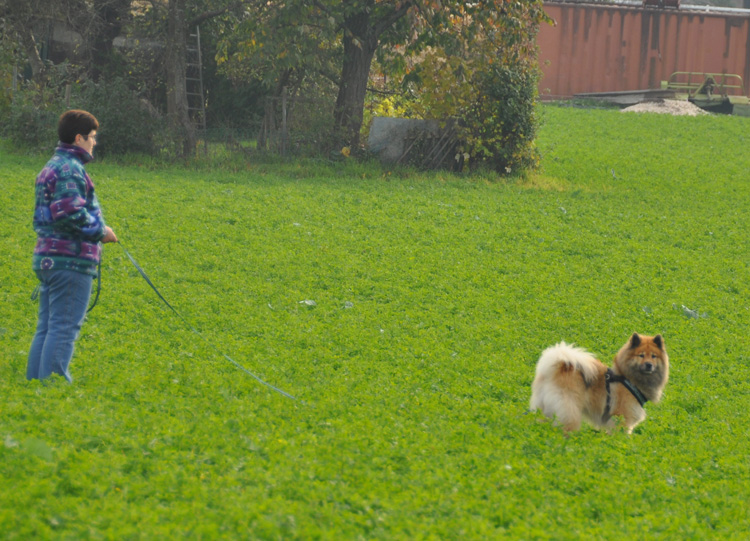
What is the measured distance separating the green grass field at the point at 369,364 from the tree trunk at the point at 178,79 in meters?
1.47

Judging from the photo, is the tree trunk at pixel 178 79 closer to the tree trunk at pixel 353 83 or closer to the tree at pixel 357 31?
the tree at pixel 357 31

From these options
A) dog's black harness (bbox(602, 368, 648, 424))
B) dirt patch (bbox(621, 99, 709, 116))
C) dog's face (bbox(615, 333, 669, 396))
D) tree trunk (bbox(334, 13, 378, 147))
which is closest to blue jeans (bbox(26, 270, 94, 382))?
dog's black harness (bbox(602, 368, 648, 424))

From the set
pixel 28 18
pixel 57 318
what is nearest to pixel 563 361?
pixel 57 318

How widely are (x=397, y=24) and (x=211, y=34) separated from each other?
612 cm

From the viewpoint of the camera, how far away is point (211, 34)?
21547mm

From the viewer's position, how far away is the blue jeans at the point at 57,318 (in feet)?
17.9

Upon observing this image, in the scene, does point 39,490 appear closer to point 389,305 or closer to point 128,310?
point 128,310

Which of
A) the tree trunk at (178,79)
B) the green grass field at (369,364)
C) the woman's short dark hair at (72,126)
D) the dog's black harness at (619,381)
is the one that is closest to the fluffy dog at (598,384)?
the dog's black harness at (619,381)

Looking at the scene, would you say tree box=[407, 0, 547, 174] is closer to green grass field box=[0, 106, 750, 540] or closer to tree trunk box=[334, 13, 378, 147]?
tree trunk box=[334, 13, 378, 147]

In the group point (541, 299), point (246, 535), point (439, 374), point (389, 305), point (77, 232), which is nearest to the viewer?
point (246, 535)

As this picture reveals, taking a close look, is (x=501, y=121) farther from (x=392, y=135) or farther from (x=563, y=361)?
(x=563, y=361)

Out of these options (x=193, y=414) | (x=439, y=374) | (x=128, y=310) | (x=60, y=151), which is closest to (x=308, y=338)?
(x=439, y=374)

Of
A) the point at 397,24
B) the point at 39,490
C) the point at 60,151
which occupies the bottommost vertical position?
the point at 39,490

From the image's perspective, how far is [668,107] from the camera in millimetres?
32125
